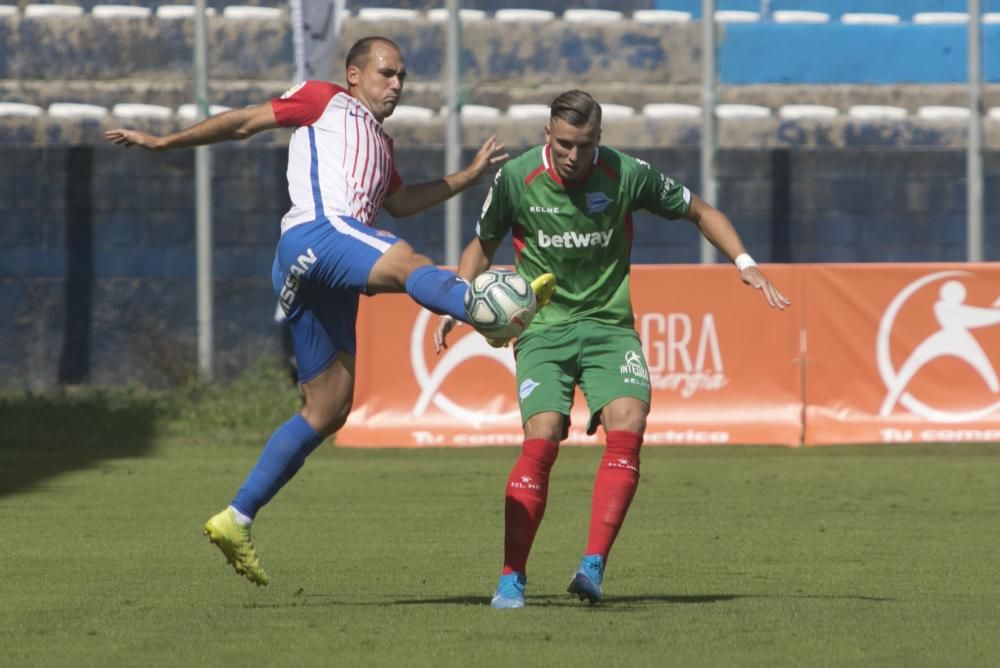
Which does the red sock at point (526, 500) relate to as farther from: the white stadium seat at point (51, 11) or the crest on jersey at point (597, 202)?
the white stadium seat at point (51, 11)

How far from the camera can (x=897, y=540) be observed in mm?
10062

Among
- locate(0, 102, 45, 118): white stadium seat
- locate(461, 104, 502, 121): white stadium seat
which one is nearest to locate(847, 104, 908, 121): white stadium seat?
locate(461, 104, 502, 121): white stadium seat

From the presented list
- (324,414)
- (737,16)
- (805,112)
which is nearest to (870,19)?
(737,16)

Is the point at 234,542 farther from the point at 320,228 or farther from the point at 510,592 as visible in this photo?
the point at 320,228

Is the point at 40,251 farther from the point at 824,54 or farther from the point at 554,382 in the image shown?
the point at 554,382

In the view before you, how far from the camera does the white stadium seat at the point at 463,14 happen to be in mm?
23000

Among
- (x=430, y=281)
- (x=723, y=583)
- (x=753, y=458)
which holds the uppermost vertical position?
(x=430, y=281)

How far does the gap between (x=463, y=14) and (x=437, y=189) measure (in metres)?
16.1

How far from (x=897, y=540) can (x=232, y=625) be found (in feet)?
13.9

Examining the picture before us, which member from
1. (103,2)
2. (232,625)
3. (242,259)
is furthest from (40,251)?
(232,625)

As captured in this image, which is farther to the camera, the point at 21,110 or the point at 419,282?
the point at 21,110

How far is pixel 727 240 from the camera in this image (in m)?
7.85

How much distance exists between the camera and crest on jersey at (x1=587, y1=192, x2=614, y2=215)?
25.2ft

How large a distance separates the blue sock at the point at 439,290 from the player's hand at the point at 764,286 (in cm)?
116
